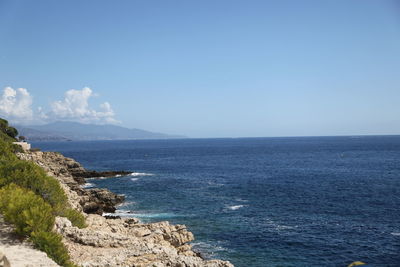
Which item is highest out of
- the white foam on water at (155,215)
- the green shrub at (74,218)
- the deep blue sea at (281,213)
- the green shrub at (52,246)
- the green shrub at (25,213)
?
the green shrub at (25,213)

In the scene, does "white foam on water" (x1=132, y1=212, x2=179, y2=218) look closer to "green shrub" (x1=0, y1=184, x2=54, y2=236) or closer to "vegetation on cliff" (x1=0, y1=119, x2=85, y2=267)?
"vegetation on cliff" (x1=0, y1=119, x2=85, y2=267)

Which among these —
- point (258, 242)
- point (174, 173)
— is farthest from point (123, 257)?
point (174, 173)

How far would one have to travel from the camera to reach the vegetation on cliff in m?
16.5

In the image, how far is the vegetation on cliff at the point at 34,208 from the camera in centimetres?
1655

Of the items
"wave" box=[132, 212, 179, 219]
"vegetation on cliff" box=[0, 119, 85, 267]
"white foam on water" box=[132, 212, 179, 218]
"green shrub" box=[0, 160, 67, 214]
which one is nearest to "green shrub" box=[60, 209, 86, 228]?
"vegetation on cliff" box=[0, 119, 85, 267]

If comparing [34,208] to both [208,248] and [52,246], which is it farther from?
[208,248]

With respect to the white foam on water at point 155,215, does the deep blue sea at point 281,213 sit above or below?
above

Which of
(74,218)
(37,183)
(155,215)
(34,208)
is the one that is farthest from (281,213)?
(34,208)

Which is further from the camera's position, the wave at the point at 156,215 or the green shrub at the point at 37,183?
the wave at the point at 156,215

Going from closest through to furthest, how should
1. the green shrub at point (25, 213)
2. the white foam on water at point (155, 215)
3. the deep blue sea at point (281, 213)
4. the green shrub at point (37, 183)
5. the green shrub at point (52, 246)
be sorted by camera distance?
the green shrub at point (52, 246)
the green shrub at point (25, 213)
the green shrub at point (37, 183)
the deep blue sea at point (281, 213)
the white foam on water at point (155, 215)

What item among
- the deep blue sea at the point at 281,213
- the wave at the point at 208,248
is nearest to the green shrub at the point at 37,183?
the wave at the point at 208,248

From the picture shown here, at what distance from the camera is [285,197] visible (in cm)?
5622

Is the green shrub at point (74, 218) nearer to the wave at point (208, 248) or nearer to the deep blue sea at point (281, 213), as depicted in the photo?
the wave at point (208, 248)

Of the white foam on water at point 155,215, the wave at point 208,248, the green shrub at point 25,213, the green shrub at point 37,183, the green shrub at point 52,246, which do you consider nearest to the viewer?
the green shrub at point 52,246
